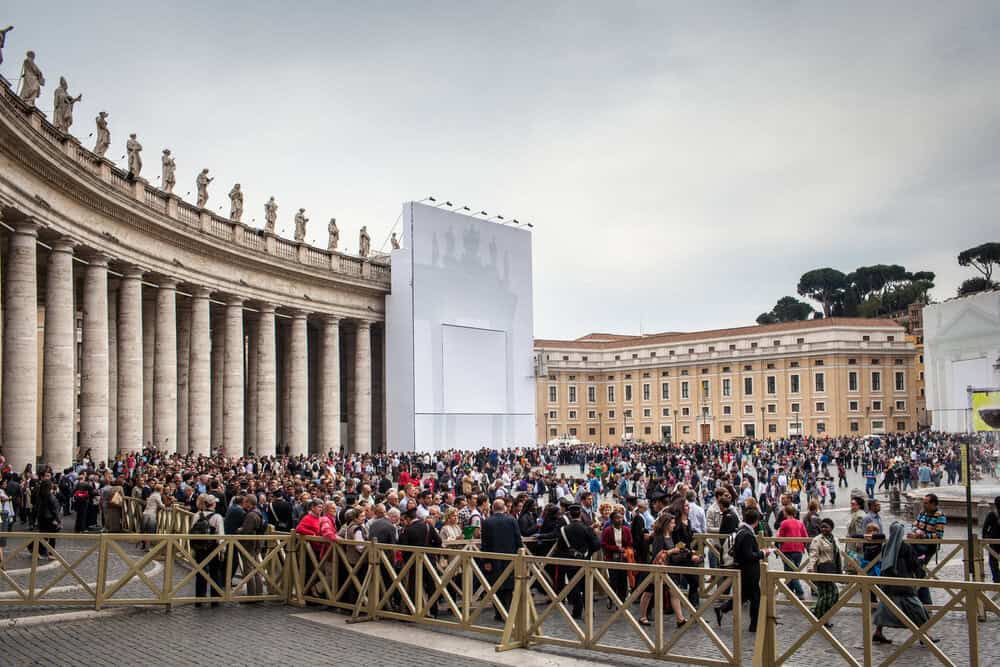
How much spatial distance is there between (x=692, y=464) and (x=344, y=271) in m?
19.6

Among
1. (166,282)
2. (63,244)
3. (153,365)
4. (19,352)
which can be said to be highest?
(63,244)

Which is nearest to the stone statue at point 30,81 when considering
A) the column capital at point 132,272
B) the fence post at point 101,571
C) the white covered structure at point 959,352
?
the column capital at point 132,272

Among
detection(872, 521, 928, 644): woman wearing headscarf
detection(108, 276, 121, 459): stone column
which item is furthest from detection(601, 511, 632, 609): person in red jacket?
detection(108, 276, 121, 459): stone column

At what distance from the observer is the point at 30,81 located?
2402 centimetres

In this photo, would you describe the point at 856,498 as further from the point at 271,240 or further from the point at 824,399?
the point at 824,399

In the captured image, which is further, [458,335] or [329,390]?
[458,335]

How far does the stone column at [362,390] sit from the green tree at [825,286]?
95.2 meters

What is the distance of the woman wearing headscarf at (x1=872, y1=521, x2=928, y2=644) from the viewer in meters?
9.84

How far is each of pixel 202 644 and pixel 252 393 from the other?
32379mm

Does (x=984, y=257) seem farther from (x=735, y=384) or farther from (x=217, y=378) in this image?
(x=217, y=378)

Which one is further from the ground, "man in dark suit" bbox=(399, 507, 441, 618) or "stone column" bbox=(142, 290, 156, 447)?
"stone column" bbox=(142, 290, 156, 447)

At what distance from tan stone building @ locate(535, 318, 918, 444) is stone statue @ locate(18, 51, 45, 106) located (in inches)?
2857

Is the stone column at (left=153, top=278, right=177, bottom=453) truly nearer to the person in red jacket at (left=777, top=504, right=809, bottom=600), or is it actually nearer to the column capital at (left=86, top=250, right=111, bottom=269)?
the column capital at (left=86, top=250, right=111, bottom=269)

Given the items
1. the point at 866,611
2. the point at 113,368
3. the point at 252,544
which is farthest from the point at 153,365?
the point at 866,611
